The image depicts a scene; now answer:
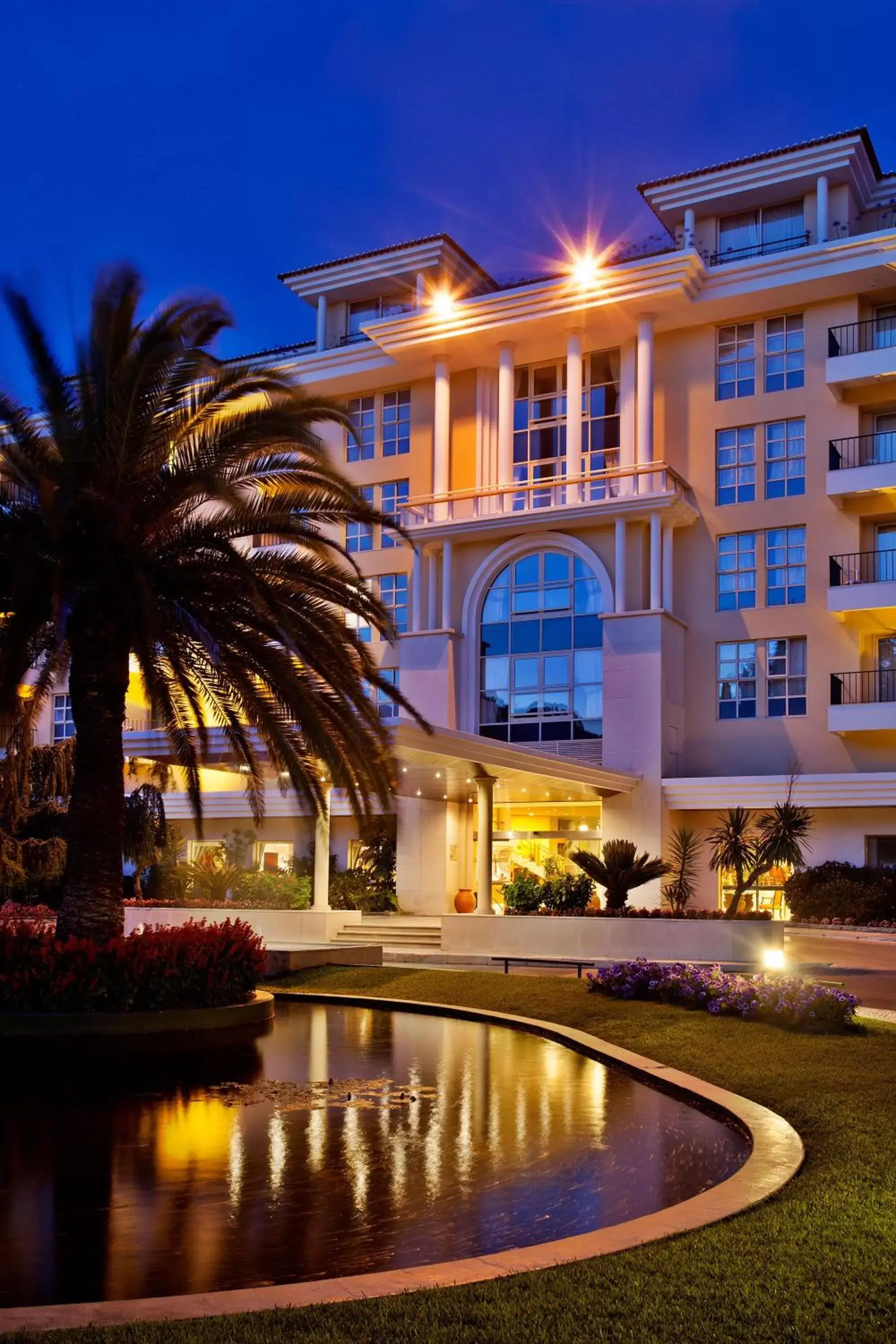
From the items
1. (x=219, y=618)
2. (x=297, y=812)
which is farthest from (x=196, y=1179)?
(x=297, y=812)

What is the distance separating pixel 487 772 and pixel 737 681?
45.2ft

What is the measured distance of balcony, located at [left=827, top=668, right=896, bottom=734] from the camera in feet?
120

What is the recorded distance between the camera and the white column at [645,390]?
40375 mm

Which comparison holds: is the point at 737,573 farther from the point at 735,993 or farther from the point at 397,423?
the point at 735,993

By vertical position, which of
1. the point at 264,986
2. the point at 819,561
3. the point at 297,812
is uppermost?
the point at 819,561

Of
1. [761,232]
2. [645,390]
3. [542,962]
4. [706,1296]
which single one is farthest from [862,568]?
[706,1296]

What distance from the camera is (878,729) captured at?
36.9 m

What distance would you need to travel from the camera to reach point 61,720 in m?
52.8

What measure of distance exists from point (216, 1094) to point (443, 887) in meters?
24.4

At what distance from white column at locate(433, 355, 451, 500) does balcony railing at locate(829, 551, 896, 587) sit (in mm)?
12698

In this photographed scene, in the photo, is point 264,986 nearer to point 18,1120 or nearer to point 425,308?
point 18,1120

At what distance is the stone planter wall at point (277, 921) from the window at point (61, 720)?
24551mm

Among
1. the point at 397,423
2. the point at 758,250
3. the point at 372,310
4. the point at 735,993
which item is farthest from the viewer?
the point at 372,310

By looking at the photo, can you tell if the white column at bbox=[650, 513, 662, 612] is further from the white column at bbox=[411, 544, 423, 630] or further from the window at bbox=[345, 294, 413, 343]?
the window at bbox=[345, 294, 413, 343]
